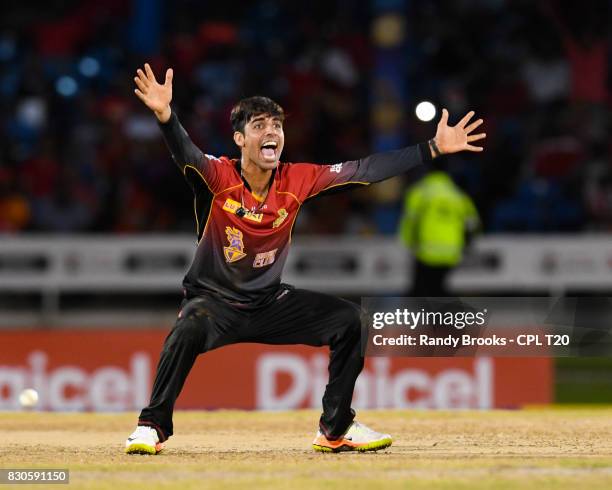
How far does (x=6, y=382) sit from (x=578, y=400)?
17.5 ft

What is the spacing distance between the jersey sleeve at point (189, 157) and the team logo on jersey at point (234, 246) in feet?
0.77

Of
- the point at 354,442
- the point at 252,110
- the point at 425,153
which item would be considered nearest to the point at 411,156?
the point at 425,153

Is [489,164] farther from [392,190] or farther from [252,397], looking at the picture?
[252,397]

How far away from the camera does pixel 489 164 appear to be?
622 inches

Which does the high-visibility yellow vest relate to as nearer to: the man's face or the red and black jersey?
the red and black jersey

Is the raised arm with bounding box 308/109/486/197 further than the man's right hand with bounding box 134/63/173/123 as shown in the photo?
Yes

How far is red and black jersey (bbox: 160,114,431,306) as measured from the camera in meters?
7.88

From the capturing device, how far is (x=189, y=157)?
7.66 metres

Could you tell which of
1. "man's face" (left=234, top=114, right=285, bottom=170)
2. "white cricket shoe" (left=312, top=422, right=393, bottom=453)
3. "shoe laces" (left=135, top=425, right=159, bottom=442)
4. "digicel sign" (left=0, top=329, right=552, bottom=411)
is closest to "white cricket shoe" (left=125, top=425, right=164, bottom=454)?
"shoe laces" (left=135, top=425, right=159, bottom=442)

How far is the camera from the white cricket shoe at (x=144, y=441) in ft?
25.3

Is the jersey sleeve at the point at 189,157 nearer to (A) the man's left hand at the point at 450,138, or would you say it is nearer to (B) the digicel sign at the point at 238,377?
(A) the man's left hand at the point at 450,138

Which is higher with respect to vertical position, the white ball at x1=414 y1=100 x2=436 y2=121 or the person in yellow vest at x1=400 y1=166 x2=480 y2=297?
the white ball at x1=414 y1=100 x2=436 y2=121

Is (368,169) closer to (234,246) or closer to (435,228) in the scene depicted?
(234,246)

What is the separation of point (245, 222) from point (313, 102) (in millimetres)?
8502
